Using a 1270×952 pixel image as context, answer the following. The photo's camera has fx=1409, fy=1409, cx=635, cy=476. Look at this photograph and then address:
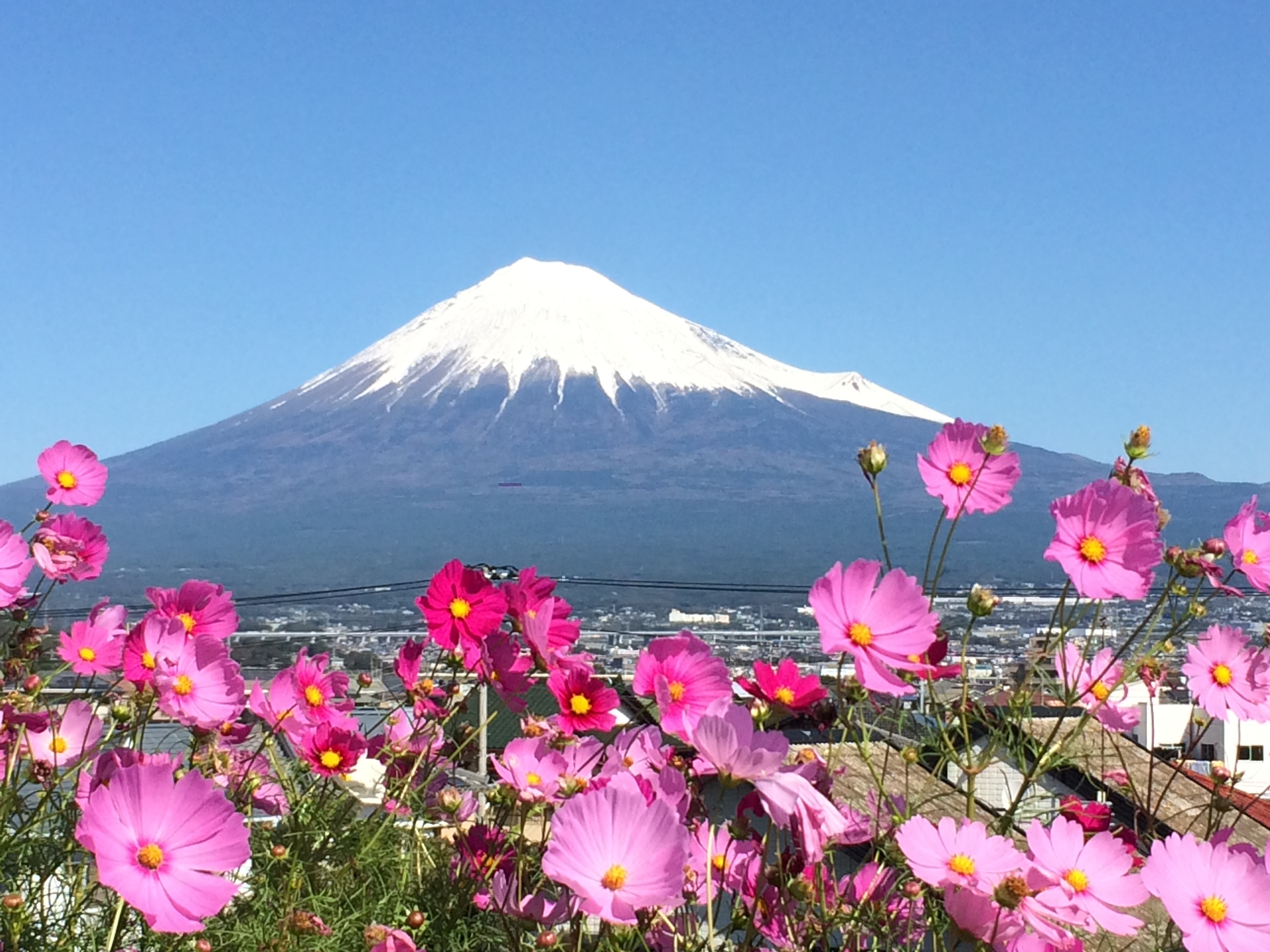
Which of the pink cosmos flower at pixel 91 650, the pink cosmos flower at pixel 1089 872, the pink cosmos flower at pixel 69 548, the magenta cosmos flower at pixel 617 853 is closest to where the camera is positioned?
the magenta cosmos flower at pixel 617 853

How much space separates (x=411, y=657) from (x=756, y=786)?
58 centimetres

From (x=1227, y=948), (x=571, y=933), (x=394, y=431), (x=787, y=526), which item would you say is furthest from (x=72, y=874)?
(x=394, y=431)

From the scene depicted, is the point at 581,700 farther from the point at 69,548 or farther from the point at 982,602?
the point at 69,548

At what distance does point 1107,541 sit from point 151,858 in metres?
0.57

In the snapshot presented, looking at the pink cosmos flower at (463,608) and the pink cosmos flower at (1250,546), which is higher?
the pink cosmos flower at (1250,546)

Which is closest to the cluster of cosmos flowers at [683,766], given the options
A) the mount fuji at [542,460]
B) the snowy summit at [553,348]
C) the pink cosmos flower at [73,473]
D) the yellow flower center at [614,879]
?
the yellow flower center at [614,879]

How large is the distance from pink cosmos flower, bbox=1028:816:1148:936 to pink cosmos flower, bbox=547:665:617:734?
0.30 metres

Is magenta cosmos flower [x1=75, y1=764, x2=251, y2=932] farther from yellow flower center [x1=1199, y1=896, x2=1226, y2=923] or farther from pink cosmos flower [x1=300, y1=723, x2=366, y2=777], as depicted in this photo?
yellow flower center [x1=1199, y1=896, x2=1226, y2=923]

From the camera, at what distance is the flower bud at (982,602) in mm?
830

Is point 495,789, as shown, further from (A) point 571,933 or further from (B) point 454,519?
(B) point 454,519

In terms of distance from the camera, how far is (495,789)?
3.04 ft

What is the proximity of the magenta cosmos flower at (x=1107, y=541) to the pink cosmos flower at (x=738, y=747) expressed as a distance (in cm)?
22

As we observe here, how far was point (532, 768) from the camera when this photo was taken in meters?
0.95

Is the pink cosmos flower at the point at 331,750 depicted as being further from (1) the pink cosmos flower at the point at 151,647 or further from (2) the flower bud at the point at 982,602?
(2) the flower bud at the point at 982,602
